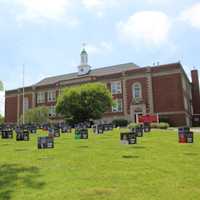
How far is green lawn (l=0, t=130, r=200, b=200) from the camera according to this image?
7.04 m

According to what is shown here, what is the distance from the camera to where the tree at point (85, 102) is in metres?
48.2

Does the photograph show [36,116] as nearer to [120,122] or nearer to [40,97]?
[120,122]

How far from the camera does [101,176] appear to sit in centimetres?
873

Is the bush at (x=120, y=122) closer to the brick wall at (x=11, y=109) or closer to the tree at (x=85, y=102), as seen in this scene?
the tree at (x=85, y=102)

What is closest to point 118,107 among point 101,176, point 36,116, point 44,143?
point 36,116

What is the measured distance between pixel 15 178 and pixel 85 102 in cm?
3945

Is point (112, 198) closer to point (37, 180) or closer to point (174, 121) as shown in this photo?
point (37, 180)

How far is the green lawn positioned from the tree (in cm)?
3539

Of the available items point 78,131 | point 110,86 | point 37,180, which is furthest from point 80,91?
point 37,180

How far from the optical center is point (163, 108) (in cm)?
5581

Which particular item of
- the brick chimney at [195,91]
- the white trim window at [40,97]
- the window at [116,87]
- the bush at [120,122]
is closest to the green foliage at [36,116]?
the bush at [120,122]

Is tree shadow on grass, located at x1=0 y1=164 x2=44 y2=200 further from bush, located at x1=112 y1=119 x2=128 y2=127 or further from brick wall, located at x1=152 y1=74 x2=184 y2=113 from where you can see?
brick wall, located at x1=152 y1=74 x2=184 y2=113

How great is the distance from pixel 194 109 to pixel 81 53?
3141 cm

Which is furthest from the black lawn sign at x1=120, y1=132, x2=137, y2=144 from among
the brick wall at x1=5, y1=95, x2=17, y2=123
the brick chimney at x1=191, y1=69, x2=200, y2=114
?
the brick wall at x1=5, y1=95, x2=17, y2=123
